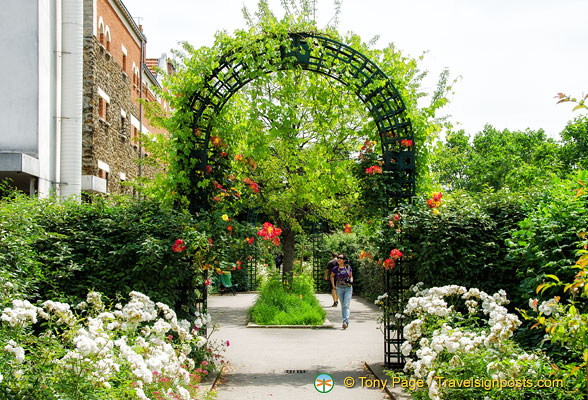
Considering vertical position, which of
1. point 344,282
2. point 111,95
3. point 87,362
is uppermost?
point 111,95

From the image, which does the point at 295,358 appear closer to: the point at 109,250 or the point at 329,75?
the point at 109,250

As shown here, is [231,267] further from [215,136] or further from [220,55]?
[220,55]

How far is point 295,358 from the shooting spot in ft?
31.3

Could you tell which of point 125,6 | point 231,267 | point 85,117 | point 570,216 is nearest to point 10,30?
point 85,117

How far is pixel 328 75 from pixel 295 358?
482 centimetres

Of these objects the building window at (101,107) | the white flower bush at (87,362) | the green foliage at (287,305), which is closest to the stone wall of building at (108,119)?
the building window at (101,107)

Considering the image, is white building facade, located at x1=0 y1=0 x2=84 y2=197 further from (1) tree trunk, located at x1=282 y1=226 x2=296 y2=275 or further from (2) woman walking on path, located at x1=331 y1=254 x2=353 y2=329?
(2) woman walking on path, located at x1=331 y1=254 x2=353 y2=329

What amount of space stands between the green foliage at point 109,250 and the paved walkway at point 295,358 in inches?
57.7

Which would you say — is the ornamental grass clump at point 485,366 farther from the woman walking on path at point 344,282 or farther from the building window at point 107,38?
the building window at point 107,38

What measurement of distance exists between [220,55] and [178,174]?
75.5 inches

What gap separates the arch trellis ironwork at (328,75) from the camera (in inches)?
327

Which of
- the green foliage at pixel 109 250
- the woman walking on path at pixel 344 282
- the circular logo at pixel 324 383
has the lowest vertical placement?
the circular logo at pixel 324 383

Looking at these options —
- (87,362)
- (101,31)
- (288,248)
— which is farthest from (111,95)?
(87,362)

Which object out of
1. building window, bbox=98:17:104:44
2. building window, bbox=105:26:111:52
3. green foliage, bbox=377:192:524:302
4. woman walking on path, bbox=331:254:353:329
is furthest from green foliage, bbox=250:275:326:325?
building window, bbox=105:26:111:52
